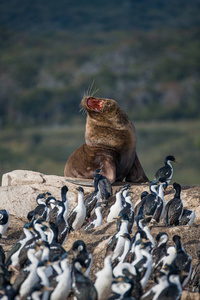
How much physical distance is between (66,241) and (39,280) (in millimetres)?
2128

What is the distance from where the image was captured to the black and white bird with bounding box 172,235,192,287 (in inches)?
315

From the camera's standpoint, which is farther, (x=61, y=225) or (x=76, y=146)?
(x=76, y=146)

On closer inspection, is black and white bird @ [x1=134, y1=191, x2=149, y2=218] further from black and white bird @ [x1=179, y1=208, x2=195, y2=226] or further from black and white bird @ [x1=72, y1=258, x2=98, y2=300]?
black and white bird @ [x1=72, y1=258, x2=98, y2=300]

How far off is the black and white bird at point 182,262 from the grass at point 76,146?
29.2 m

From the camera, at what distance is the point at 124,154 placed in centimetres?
1305

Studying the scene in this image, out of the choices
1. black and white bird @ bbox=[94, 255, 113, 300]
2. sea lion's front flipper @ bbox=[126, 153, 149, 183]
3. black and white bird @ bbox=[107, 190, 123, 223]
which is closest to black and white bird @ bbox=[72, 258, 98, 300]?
black and white bird @ bbox=[94, 255, 113, 300]

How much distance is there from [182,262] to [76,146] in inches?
1460

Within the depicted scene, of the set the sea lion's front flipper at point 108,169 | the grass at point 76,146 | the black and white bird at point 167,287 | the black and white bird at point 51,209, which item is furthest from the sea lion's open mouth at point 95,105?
the grass at point 76,146

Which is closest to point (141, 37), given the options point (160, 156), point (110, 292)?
point (160, 156)

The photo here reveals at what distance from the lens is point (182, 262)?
816cm

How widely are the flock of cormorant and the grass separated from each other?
27.1m

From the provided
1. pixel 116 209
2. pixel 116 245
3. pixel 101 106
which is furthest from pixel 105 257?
pixel 101 106

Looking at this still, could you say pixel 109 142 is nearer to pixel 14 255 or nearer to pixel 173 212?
pixel 173 212

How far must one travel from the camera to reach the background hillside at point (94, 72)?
48.7 m
